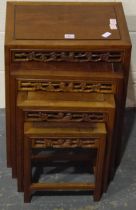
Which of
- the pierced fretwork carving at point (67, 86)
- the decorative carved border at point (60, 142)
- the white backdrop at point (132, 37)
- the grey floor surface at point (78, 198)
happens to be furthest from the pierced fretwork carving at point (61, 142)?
the white backdrop at point (132, 37)

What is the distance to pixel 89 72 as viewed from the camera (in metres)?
1.81

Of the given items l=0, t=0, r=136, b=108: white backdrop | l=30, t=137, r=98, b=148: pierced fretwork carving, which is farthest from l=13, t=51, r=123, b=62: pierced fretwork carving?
l=0, t=0, r=136, b=108: white backdrop

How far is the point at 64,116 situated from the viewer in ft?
5.95

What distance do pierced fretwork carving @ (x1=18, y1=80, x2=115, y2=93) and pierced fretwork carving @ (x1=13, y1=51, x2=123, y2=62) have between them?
78 mm

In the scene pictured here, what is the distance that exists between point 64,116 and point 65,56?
0.19 metres

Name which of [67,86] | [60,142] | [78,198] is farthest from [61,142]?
[78,198]

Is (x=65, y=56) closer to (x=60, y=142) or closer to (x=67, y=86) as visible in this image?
(x=67, y=86)

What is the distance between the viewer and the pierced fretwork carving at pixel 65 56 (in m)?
1.84

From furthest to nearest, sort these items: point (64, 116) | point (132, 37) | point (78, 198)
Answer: point (132, 37) → point (78, 198) → point (64, 116)

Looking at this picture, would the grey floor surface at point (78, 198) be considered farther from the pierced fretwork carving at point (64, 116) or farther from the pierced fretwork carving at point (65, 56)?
the pierced fretwork carving at point (65, 56)

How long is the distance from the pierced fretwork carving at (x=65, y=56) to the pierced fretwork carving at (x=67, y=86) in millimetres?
78

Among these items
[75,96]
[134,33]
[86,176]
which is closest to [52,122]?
[75,96]

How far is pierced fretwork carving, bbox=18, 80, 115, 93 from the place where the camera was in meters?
1.82

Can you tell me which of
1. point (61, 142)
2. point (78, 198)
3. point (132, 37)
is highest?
point (132, 37)
